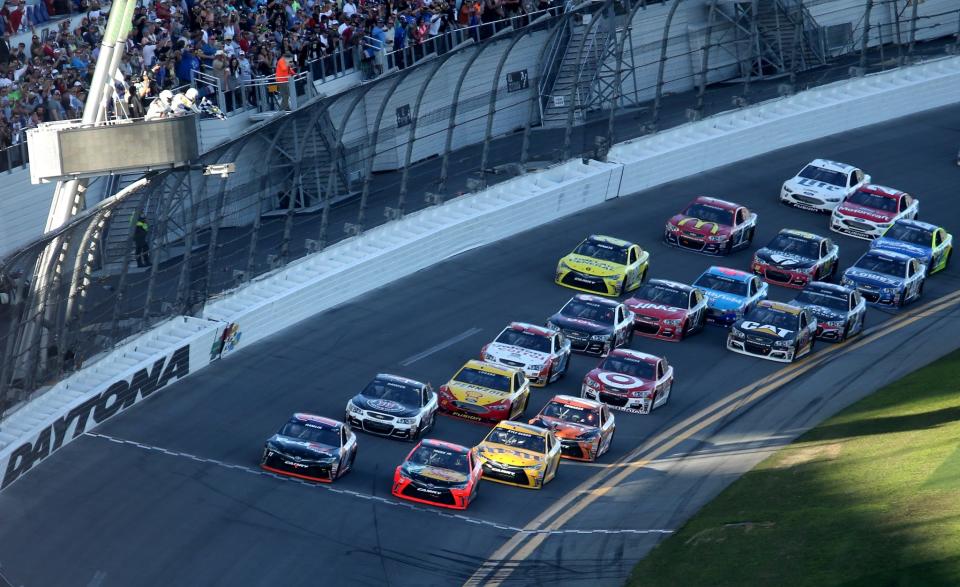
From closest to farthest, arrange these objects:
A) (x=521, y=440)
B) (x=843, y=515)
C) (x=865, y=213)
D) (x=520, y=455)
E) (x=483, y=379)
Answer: (x=843, y=515), (x=520, y=455), (x=521, y=440), (x=483, y=379), (x=865, y=213)

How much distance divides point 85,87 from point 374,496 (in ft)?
43.3

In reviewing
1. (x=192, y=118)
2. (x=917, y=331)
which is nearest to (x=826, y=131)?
(x=917, y=331)

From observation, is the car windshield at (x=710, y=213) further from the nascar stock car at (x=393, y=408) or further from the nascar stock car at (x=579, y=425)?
the nascar stock car at (x=393, y=408)

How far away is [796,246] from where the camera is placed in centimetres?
4534

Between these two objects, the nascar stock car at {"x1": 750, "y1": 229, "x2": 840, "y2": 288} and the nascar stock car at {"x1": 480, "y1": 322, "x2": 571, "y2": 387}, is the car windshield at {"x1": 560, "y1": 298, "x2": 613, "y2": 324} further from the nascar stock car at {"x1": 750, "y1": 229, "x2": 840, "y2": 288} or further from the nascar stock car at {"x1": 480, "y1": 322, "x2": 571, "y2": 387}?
the nascar stock car at {"x1": 750, "y1": 229, "x2": 840, "y2": 288}

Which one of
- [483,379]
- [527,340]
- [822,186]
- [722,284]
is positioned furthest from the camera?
[822,186]

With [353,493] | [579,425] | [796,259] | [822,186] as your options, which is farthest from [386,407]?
[822,186]

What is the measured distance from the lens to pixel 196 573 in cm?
2950

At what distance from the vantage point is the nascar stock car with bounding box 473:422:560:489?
111 ft

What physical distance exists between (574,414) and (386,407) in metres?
3.56

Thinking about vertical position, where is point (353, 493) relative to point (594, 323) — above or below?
below

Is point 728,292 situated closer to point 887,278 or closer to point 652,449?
point 887,278

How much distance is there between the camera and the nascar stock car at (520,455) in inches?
1326

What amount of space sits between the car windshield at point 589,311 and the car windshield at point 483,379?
4.35 meters
